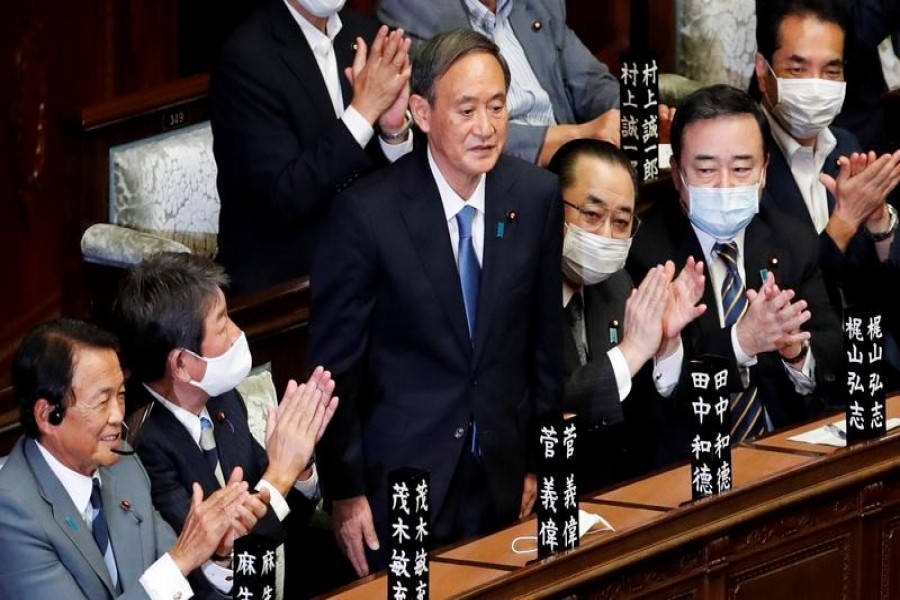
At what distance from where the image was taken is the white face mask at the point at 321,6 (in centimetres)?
399

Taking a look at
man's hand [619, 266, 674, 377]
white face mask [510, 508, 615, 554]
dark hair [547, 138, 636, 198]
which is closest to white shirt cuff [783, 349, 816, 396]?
man's hand [619, 266, 674, 377]

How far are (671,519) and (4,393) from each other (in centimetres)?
116

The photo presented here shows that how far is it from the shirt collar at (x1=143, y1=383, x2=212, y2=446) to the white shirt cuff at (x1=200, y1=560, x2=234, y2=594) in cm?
23

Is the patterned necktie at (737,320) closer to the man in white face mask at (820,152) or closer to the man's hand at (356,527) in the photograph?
the man in white face mask at (820,152)

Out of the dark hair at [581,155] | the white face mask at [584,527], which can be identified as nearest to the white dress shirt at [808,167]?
the dark hair at [581,155]

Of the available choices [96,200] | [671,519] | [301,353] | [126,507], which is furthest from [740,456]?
[96,200]

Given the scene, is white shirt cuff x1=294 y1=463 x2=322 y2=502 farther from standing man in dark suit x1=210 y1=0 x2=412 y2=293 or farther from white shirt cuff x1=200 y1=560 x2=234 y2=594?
standing man in dark suit x1=210 y1=0 x2=412 y2=293

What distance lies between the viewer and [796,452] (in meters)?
3.79

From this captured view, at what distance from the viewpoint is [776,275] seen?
4.03m

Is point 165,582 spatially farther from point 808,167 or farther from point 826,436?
point 808,167

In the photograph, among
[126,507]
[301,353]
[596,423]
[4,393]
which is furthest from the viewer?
[301,353]

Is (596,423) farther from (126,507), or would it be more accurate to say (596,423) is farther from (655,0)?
(655,0)

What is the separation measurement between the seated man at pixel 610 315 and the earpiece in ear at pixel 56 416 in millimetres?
1092

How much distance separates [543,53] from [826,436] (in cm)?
118
